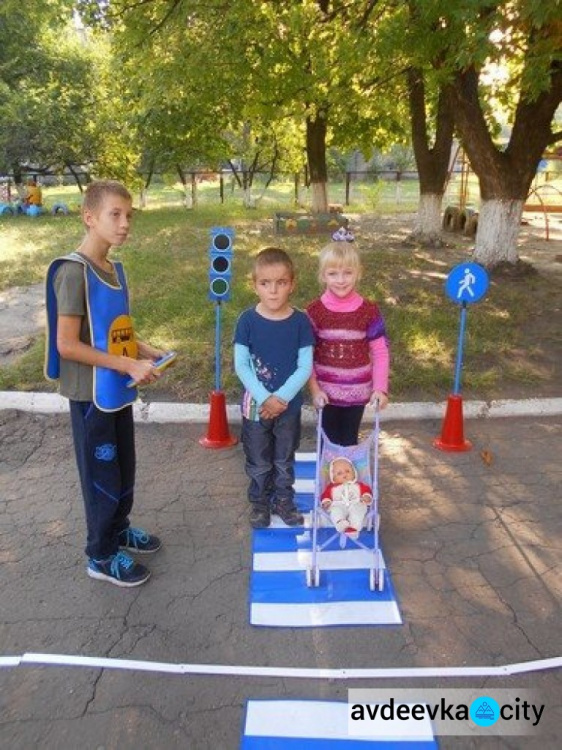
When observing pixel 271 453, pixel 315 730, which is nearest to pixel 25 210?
pixel 271 453

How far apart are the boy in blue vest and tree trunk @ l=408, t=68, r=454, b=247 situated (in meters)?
11.3

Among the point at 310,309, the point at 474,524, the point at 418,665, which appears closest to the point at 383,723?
the point at 418,665

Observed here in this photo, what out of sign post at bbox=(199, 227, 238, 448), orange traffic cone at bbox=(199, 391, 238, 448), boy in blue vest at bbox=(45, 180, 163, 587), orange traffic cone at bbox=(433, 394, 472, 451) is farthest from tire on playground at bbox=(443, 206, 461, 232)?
boy in blue vest at bbox=(45, 180, 163, 587)

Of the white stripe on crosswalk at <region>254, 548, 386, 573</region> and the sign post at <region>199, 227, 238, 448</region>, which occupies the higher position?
the sign post at <region>199, 227, 238, 448</region>

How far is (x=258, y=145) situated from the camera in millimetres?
24500

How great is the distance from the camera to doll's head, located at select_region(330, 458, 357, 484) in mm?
3305

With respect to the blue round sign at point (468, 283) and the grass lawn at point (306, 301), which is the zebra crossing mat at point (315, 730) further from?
the grass lawn at point (306, 301)

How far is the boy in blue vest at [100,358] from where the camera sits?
8.88 feet

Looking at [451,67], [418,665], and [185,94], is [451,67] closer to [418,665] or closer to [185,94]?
[185,94]

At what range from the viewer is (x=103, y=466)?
9.80ft

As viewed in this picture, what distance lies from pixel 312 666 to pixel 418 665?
450 millimetres

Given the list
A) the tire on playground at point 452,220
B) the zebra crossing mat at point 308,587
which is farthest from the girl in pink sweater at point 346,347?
the tire on playground at point 452,220

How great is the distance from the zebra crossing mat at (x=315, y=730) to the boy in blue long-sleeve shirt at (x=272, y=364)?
1.29 meters

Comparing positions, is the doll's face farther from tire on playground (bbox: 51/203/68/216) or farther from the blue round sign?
tire on playground (bbox: 51/203/68/216)
